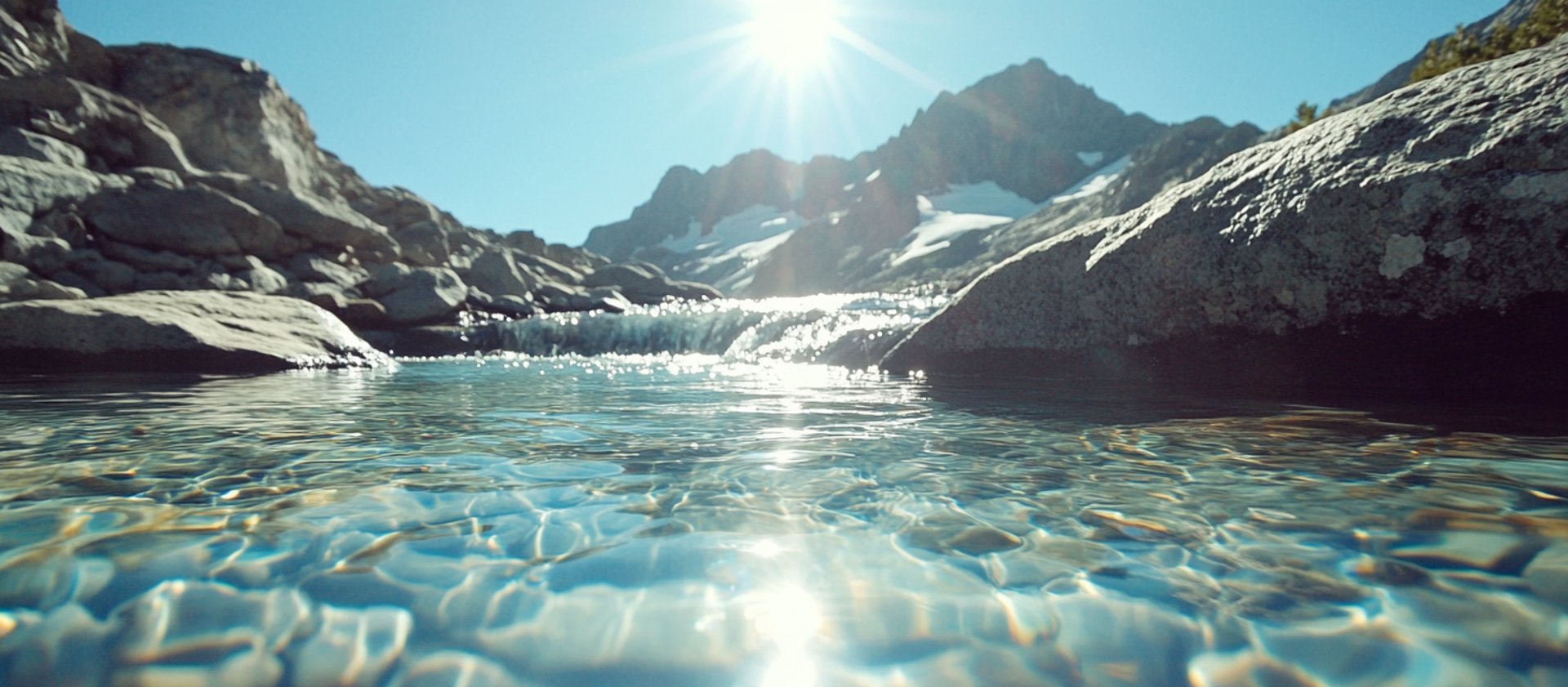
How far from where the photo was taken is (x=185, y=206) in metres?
20.0

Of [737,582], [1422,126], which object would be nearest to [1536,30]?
[1422,126]

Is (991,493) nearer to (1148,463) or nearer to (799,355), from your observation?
(1148,463)

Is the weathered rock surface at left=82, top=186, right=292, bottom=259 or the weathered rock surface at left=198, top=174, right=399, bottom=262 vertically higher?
the weathered rock surface at left=198, top=174, right=399, bottom=262

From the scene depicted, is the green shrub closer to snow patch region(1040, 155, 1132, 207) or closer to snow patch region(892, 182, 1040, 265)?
snow patch region(892, 182, 1040, 265)

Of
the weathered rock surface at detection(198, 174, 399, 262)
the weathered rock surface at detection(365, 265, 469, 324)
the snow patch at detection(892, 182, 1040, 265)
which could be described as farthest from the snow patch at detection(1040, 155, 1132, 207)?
the weathered rock surface at detection(365, 265, 469, 324)

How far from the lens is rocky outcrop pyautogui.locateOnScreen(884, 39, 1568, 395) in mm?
4328

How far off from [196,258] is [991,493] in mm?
24905

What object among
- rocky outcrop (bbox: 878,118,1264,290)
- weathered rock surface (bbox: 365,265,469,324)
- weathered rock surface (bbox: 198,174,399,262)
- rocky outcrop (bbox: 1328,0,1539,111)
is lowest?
weathered rock surface (bbox: 365,265,469,324)

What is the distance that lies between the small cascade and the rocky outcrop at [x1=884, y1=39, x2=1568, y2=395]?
3.72 meters

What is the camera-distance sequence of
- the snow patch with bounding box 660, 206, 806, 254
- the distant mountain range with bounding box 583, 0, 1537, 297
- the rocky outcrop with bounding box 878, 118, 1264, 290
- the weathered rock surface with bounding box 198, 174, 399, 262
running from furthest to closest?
the snow patch with bounding box 660, 206, 806, 254
the distant mountain range with bounding box 583, 0, 1537, 297
the rocky outcrop with bounding box 878, 118, 1264, 290
the weathered rock surface with bounding box 198, 174, 399, 262

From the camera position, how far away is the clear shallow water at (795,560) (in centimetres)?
139

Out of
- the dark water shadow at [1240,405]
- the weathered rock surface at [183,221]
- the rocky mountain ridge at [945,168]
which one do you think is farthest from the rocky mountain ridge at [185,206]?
the rocky mountain ridge at [945,168]

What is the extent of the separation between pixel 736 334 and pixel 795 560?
15.2 meters

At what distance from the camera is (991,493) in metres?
2.61
